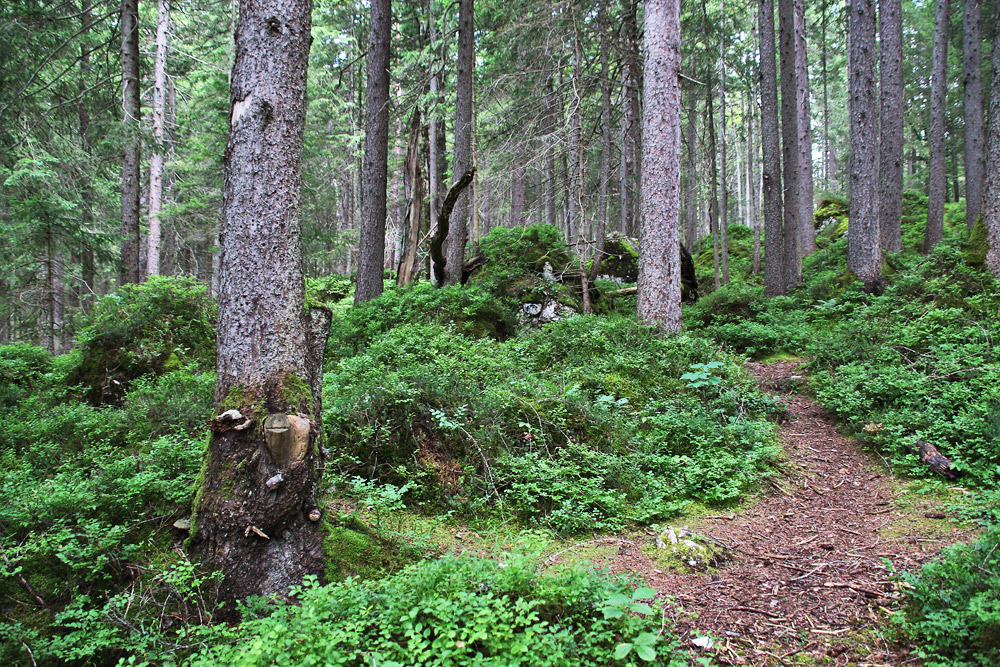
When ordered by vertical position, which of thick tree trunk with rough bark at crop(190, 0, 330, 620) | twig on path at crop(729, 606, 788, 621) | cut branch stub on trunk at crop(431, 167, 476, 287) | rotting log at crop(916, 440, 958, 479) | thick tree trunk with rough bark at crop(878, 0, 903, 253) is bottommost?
twig on path at crop(729, 606, 788, 621)

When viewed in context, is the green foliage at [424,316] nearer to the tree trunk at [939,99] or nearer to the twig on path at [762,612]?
the twig on path at [762,612]

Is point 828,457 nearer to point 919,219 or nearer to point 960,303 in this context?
point 960,303

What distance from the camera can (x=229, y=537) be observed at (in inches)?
129

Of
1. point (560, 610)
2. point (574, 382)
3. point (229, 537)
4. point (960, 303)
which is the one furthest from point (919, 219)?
point (229, 537)

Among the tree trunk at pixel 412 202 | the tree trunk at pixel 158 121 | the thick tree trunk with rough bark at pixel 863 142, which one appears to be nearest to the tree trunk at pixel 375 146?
the tree trunk at pixel 412 202

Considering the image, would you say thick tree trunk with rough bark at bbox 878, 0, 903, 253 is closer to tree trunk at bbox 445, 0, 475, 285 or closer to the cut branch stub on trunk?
tree trunk at bbox 445, 0, 475, 285

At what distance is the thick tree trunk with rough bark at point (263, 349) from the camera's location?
3.31m

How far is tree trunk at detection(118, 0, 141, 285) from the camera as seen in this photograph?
11.0 meters

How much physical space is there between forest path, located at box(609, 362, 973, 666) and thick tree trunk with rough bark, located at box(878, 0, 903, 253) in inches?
455

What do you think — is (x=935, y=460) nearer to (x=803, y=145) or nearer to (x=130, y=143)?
(x=130, y=143)

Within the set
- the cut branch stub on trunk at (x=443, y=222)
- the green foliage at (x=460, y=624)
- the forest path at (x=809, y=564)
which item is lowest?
the forest path at (x=809, y=564)

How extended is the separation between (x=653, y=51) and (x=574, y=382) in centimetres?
576

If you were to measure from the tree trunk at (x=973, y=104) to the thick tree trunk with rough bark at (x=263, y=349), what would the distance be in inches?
669

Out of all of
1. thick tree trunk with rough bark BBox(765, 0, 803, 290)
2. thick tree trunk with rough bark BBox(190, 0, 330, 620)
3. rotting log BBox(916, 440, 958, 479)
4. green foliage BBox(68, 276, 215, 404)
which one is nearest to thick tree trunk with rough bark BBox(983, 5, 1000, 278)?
rotting log BBox(916, 440, 958, 479)
